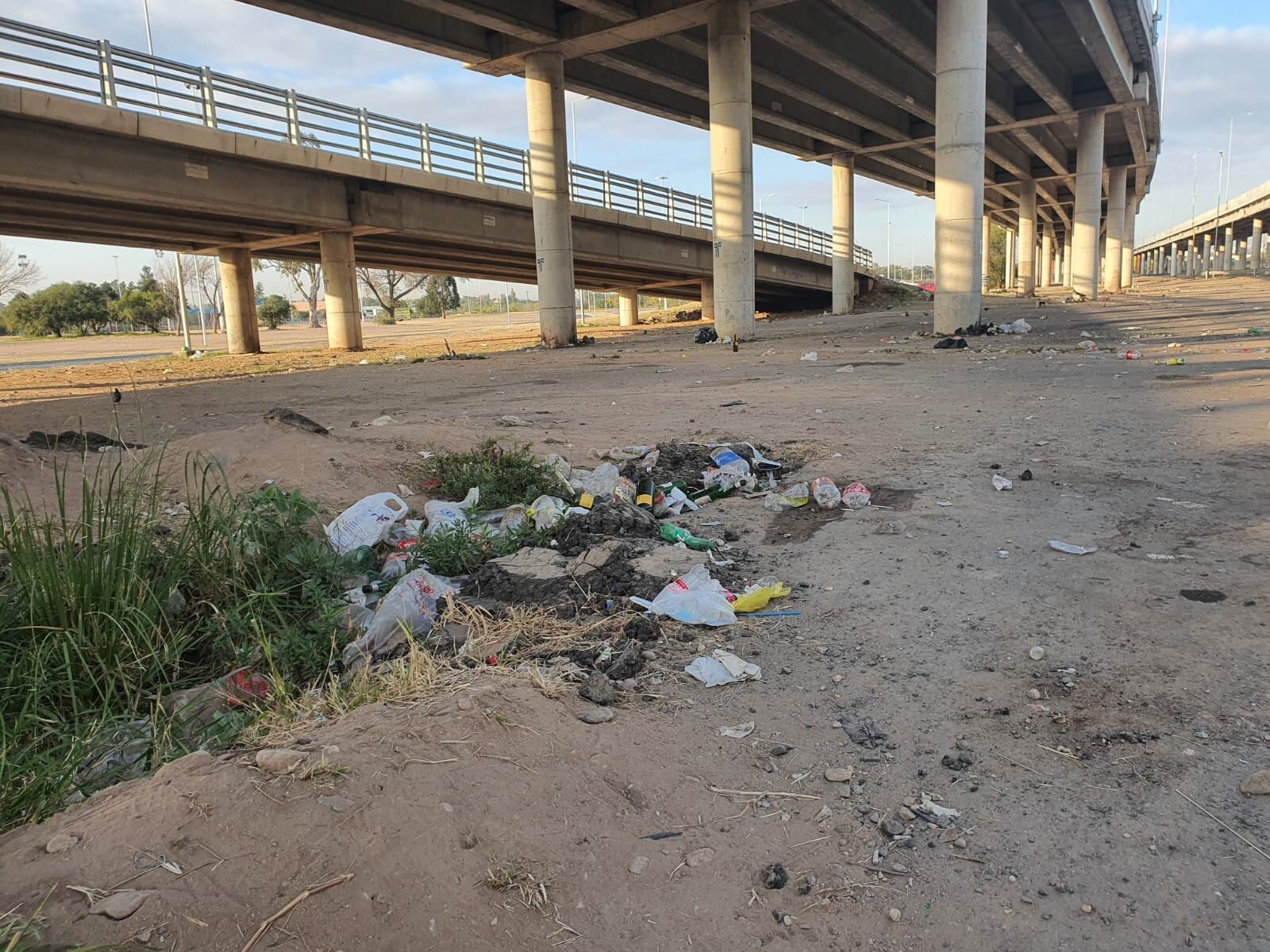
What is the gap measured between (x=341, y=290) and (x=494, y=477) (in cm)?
2164

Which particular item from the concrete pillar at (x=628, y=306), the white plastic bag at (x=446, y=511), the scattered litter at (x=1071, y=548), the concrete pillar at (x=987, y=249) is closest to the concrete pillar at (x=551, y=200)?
the white plastic bag at (x=446, y=511)

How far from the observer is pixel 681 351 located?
1698 centimetres

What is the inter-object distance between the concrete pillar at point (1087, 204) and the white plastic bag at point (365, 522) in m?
34.6

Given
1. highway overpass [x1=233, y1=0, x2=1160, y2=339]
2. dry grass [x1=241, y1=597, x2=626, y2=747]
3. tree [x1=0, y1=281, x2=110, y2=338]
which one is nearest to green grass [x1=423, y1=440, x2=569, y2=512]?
dry grass [x1=241, y1=597, x2=626, y2=747]

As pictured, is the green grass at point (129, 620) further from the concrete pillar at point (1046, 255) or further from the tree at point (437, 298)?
the concrete pillar at point (1046, 255)

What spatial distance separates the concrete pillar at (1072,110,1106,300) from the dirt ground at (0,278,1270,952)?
3229cm

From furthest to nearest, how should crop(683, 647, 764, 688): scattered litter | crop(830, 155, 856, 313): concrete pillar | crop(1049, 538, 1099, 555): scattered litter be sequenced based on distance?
crop(830, 155, 856, 313): concrete pillar < crop(1049, 538, 1099, 555): scattered litter < crop(683, 647, 764, 688): scattered litter

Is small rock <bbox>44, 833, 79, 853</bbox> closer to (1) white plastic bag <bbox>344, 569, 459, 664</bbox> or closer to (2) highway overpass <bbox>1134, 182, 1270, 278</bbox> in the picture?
(1) white plastic bag <bbox>344, 569, 459, 664</bbox>

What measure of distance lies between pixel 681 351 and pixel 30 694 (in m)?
15.1

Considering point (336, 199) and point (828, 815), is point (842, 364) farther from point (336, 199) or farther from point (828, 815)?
point (336, 199)

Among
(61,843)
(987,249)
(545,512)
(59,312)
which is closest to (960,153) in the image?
(545,512)

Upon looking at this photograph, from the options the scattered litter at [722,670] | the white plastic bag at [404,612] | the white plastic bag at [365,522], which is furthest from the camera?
the white plastic bag at [365,522]

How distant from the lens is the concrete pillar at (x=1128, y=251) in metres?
45.4

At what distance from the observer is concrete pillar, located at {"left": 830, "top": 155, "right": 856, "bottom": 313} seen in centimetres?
3528
